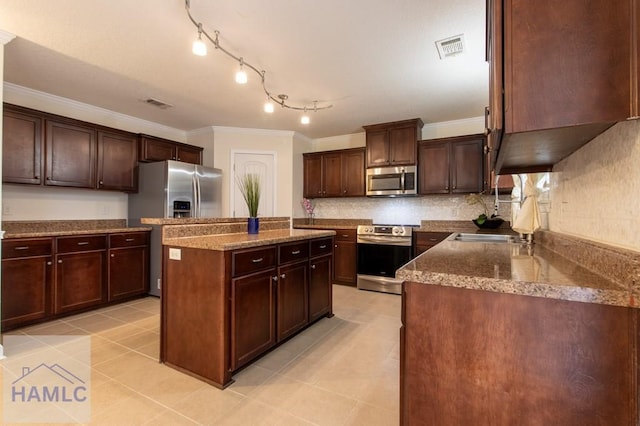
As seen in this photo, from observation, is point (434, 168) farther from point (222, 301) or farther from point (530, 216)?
point (222, 301)

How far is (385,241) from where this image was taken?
4176 millimetres

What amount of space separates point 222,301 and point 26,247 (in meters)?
2.46

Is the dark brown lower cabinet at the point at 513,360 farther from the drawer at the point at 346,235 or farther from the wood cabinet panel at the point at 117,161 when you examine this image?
the wood cabinet panel at the point at 117,161

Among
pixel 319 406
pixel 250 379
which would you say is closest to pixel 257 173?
pixel 250 379

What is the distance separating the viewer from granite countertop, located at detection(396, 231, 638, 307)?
73cm

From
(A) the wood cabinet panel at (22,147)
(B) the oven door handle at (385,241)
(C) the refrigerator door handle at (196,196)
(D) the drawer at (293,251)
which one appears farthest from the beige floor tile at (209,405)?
(A) the wood cabinet panel at (22,147)

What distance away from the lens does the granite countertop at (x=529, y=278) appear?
0.73 m

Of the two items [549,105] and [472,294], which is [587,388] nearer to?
[472,294]

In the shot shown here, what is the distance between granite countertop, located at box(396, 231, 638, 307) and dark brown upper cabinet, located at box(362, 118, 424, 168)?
10.3ft

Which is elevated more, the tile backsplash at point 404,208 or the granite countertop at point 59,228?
the tile backsplash at point 404,208

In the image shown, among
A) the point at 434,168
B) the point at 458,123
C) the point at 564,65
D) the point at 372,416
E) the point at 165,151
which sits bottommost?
the point at 372,416

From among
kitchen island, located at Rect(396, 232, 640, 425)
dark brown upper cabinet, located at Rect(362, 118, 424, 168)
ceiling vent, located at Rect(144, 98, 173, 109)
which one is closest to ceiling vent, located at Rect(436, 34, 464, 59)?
dark brown upper cabinet, located at Rect(362, 118, 424, 168)

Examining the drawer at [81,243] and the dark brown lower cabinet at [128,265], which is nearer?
the drawer at [81,243]

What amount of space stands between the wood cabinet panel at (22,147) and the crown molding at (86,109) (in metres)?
0.44
